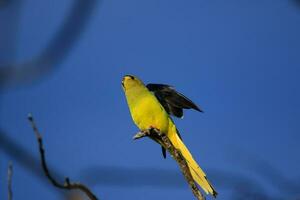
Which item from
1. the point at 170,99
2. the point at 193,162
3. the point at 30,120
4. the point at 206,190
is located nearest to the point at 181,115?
the point at 170,99

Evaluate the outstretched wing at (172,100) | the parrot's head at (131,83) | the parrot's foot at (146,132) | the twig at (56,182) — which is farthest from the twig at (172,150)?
the twig at (56,182)

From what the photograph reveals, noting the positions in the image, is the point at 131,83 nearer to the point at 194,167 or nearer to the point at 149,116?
the point at 149,116

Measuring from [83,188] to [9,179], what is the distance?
0.35 meters

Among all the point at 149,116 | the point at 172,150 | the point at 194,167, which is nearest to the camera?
the point at 172,150

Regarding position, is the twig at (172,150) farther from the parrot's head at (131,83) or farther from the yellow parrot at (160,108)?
the parrot's head at (131,83)

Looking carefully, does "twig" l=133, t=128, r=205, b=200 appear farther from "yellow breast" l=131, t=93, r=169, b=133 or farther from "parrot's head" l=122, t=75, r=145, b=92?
"parrot's head" l=122, t=75, r=145, b=92

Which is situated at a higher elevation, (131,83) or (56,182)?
(131,83)

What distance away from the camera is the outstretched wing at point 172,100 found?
528 centimetres

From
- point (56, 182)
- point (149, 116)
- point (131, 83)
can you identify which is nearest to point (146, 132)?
point (149, 116)

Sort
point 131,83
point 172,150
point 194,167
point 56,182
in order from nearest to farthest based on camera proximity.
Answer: point 56,182, point 172,150, point 194,167, point 131,83

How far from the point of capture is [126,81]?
19.7 feet

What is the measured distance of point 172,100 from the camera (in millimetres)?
5465

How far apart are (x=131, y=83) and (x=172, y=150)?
1.65 m

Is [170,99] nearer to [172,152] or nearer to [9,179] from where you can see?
[172,152]
